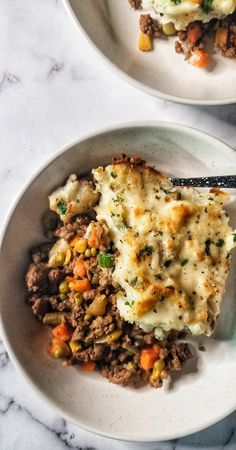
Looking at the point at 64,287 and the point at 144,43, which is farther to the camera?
the point at 144,43

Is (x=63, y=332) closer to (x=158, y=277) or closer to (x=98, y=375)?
(x=98, y=375)

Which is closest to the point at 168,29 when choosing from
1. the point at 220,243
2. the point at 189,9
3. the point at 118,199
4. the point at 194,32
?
the point at 194,32

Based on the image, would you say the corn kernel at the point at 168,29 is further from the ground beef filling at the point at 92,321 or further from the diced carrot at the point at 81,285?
the diced carrot at the point at 81,285


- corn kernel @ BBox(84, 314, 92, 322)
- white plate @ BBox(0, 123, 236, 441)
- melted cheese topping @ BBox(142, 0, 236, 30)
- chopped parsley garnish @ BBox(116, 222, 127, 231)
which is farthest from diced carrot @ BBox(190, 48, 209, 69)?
corn kernel @ BBox(84, 314, 92, 322)

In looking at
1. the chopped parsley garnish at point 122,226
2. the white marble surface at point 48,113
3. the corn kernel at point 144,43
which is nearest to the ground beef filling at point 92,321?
the chopped parsley garnish at point 122,226

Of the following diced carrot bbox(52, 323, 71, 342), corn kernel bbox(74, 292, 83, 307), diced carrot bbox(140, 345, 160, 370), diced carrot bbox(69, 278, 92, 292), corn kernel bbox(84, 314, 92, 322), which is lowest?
diced carrot bbox(140, 345, 160, 370)

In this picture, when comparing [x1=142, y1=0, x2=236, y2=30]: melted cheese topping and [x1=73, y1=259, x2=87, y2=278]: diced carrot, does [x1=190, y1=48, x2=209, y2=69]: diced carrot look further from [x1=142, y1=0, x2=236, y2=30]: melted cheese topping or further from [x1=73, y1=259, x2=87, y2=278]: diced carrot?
[x1=73, y1=259, x2=87, y2=278]: diced carrot
